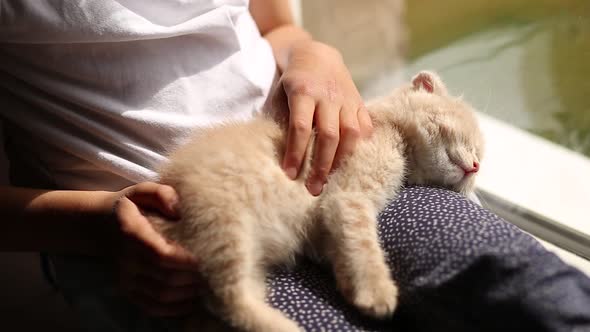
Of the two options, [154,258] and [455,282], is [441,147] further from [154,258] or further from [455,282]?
[154,258]

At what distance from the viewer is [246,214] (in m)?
0.66

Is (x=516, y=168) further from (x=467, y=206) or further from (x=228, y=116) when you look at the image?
(x=228, y=116)

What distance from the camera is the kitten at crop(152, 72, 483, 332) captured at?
24.5 inches

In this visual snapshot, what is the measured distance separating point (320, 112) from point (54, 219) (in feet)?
1.35

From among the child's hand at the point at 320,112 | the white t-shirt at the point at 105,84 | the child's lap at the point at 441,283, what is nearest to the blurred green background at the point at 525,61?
the child's hand at the point at 320,112

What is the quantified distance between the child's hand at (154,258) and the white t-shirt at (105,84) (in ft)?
0.30

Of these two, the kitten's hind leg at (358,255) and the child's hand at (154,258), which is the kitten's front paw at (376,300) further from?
the child's hand at (154,258)

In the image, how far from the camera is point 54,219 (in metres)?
0.72

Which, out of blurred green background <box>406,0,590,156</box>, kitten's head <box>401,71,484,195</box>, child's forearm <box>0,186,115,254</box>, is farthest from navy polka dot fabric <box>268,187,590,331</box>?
blurred green background <box>406,0,590,156</box>

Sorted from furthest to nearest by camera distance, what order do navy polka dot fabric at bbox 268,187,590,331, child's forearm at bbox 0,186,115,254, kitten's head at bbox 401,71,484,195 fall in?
1. kitten's head at bbox 401,71,484,195
2. child's forearm at bbox 0,186,115,254
3. navy polka dot fabric at bbox 268,187,590,331

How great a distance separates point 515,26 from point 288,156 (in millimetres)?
1126

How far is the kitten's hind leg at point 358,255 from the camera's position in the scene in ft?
2.09

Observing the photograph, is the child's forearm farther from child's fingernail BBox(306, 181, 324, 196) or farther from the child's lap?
child's fingernail BBox(306, 181, 324, 196)

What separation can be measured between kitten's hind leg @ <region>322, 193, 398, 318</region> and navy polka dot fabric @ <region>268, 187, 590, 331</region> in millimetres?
18
